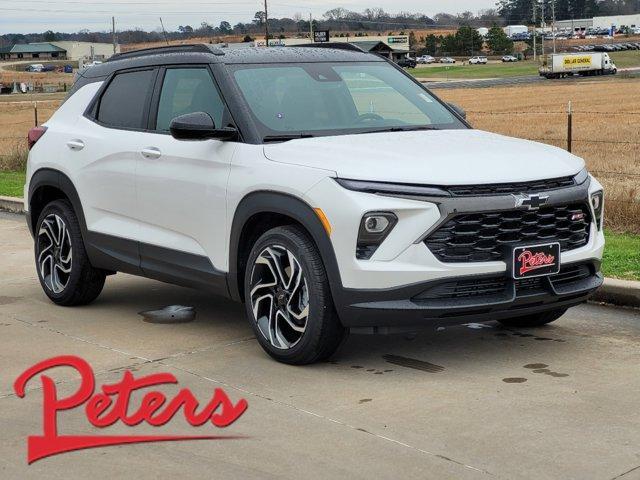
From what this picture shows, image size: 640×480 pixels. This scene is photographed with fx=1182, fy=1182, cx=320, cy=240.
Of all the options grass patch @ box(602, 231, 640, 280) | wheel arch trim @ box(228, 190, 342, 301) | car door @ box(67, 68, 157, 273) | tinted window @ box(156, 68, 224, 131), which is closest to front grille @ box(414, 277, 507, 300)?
wheel arch trim @ box(228, 190, 342, 301)

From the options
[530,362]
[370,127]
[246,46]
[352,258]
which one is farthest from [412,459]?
[246,46]

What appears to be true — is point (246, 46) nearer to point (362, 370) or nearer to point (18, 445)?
point (362, 370)

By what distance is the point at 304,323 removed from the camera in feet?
21.0

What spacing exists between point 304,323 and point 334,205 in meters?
0.72

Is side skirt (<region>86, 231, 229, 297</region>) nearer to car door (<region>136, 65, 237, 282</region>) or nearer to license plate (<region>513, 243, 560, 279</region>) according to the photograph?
car door (<region>136, 65, 237, 282</region>)

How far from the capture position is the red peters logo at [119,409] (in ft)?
17.2

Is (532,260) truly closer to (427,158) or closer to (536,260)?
(536,260)

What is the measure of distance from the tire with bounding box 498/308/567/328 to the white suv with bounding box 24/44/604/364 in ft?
0.05

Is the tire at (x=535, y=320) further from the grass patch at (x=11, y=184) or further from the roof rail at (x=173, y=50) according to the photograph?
the grass patch at (x=11, y=184)

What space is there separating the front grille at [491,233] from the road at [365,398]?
0.67 m

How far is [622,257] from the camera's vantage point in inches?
376

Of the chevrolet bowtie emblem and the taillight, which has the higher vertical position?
the taillight

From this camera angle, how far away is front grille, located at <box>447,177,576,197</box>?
19.9 ft

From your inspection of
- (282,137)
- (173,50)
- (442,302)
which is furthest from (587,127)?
(442,302)
